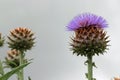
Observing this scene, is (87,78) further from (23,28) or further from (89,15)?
(23,28)

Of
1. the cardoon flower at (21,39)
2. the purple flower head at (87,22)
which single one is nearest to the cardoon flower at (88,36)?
the purple flower head at (87,22)

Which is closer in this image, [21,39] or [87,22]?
[87,22]

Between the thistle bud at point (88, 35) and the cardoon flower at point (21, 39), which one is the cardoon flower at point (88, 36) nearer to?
the thistle bud at point (88, 35)

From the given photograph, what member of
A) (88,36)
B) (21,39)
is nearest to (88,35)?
(88,36)

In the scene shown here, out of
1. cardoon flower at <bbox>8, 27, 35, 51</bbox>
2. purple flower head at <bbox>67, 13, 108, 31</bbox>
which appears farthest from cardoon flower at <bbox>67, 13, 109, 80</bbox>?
cardoon flower at <bbox>8, 27, 35, 51</bbox>

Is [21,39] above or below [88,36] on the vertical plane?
above

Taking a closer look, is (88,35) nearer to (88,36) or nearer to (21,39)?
(88,36)

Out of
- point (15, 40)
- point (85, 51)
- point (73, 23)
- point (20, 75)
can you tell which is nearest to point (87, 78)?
point (85, 51)

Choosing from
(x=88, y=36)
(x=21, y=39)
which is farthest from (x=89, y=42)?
(x=21, y=39)
